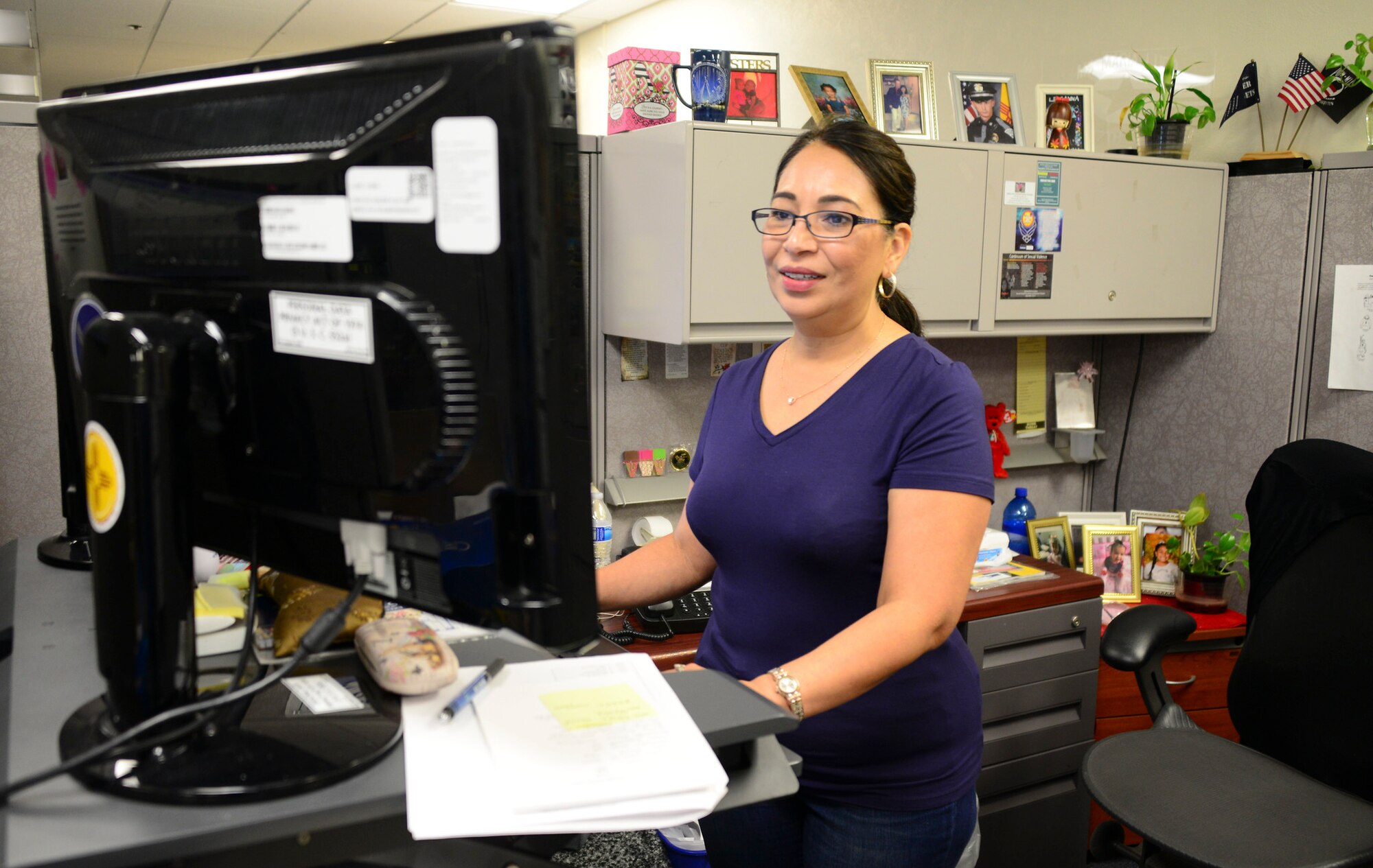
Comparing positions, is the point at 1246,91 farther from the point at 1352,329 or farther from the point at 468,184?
the point at 468,184

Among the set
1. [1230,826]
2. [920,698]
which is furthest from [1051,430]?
[920,698]

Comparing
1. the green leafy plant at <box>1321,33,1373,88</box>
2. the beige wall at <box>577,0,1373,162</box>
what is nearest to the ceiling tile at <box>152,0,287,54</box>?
the beige wall at <box>577,0,1373,162</box>

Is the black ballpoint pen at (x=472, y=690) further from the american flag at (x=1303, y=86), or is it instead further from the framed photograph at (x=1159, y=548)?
the american flag at (x=1303, y=86)

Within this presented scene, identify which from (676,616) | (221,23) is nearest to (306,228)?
(676,616)

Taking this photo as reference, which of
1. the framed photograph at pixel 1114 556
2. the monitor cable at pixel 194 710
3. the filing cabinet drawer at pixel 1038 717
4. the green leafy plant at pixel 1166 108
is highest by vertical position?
the green leafy plant at pixel 1166 108

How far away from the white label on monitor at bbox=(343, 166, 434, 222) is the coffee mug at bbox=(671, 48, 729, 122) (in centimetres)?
142

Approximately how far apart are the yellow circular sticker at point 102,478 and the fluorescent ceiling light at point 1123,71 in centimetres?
293

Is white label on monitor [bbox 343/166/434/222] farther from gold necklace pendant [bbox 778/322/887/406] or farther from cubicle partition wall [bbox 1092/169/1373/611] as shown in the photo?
cubicle partition wall [bbox 1092/169/1373/611]

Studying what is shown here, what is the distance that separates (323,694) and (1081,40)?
121 inches

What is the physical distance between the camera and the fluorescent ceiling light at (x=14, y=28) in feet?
5.16

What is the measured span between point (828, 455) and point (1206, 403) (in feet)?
5.94

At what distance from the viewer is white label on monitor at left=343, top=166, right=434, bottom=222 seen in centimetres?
55

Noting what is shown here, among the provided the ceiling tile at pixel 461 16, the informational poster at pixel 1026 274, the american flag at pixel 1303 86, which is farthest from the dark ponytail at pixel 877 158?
the ceiling tile at pixel 461 16

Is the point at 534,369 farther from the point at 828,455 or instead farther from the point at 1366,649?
the point at 1366,649
